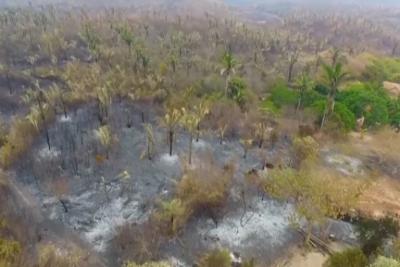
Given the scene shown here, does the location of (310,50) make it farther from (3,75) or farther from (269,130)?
(3,75)

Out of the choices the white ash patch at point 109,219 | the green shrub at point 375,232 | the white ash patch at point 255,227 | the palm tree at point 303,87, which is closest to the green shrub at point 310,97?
the palm tree at point 303,87

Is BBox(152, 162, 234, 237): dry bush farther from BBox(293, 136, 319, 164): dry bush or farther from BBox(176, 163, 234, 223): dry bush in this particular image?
BBox(293, 136, 319, 164): dry bush

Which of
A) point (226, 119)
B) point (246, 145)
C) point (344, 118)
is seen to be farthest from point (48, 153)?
point (344, 118)

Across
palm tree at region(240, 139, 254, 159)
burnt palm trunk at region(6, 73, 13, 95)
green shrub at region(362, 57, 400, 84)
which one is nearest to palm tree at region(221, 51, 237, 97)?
palm tree at region(240, 139, 254, 159)

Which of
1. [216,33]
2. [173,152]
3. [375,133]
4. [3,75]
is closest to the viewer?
[173,152]

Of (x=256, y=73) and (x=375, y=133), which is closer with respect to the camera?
(x=375, y=133)

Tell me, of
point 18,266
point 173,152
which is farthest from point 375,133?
point 18,266
